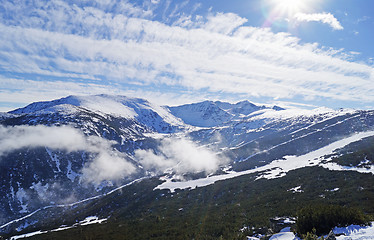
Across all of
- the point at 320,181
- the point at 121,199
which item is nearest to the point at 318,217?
the point at 320,181

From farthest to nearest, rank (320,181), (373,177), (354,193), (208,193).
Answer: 1. (208,193)
2. (320,181)
3. (373,177)
4. (354,193)

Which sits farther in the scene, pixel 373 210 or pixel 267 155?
pixel 267 155

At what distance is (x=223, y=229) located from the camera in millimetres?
30859

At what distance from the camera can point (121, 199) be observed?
114 m

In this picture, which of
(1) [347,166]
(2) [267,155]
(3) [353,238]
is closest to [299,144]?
(2) [267,155]

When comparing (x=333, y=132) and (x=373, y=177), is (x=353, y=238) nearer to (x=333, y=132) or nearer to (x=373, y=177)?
(x=373, y=177)

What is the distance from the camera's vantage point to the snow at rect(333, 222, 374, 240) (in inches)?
554

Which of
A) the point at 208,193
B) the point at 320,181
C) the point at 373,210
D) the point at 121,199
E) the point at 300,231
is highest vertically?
the point at 300,231

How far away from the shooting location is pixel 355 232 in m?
15.2

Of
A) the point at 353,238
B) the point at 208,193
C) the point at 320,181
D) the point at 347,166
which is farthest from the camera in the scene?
the point at 208,193

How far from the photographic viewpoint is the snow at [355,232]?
14073 millimetres

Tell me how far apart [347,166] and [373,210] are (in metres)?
41.5

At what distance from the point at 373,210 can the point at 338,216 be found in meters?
12.1

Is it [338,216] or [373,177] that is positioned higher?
[338,216]
